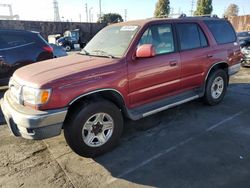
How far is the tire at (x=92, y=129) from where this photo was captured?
135 inches

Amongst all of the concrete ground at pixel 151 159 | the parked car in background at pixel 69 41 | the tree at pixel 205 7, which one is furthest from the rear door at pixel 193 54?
the tree at pixel 205 7

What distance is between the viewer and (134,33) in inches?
165

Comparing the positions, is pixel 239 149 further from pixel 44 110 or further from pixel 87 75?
pixel 44 110

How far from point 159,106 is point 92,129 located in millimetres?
1326

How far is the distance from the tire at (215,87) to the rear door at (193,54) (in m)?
0.30

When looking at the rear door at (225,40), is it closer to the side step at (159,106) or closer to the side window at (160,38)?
the side step at (159,106)

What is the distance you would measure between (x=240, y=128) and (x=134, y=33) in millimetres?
2413

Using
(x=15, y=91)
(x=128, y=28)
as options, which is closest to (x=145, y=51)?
(x=128, y=28)

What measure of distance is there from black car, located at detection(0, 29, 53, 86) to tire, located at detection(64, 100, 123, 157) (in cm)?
427

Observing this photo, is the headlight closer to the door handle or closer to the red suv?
the red suv

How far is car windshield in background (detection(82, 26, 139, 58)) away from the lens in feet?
13.5

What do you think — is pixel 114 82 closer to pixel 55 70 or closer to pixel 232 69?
pixel 55 70

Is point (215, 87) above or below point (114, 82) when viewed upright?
below

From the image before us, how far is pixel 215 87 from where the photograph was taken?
224 inches
